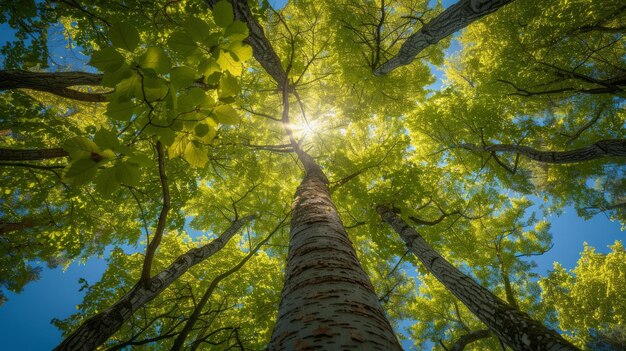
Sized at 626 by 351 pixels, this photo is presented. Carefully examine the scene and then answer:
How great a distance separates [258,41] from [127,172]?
2.75 metres

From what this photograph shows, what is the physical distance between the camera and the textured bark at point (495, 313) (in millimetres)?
2402

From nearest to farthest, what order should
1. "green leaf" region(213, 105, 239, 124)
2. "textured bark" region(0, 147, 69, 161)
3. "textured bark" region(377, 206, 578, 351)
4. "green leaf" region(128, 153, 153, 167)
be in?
"green leaf" region(128, 153, 153, 167) < "green leaf" region(213, 105, 239, 124) < "textured bark" region(0, 147, 69, 161) < "textured bark" region(377, 206, 578, 351)

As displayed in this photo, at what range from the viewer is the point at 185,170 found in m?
4.90

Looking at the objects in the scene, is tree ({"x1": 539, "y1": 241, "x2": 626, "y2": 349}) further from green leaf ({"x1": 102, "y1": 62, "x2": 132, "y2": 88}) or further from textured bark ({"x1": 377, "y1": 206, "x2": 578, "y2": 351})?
green leaf ({"x1": 102, "y1": 62, "x2": 132, "y2": 88})

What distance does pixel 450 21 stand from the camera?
3.07 meters

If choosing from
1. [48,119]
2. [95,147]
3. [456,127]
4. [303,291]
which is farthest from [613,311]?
[48,119]

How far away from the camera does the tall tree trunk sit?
2.09ft

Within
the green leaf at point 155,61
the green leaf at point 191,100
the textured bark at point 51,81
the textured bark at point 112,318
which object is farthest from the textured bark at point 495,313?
the textured bark at point 51,81

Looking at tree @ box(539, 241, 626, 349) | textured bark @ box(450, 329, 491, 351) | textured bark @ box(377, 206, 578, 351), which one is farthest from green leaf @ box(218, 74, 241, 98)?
tree @ box(539, 241, 626, 349)

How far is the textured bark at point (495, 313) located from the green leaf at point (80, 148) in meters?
3.38

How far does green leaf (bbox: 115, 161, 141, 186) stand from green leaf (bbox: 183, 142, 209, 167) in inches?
7.6

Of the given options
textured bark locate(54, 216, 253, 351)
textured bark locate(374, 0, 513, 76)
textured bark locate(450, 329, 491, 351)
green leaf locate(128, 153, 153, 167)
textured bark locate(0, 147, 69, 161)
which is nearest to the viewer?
green leaf locate(128, 153, 153, 167)

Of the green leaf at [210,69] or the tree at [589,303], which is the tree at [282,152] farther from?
the tree at [589,303]

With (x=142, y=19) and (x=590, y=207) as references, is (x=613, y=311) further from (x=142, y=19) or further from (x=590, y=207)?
(x=142, y=19)
